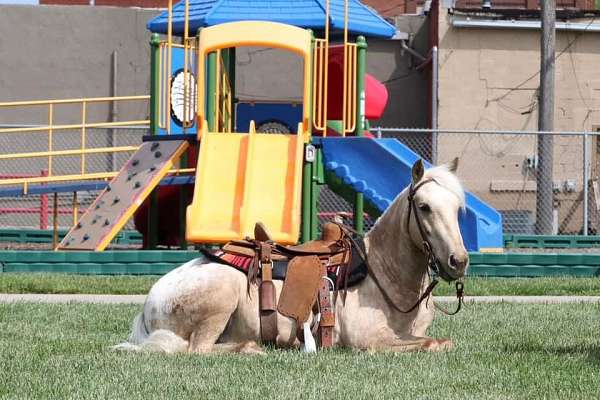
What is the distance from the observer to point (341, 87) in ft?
63.3

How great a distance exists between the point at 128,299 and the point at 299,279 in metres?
5.26

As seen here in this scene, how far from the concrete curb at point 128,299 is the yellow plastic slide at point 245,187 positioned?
1.81 meters

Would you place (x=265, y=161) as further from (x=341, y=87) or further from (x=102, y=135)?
(x=102, y=135)

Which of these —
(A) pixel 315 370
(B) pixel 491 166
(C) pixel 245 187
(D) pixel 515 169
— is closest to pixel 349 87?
(C) pixel 245 187

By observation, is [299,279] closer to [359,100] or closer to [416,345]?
[416,345]

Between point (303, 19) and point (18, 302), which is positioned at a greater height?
point (303, 19)

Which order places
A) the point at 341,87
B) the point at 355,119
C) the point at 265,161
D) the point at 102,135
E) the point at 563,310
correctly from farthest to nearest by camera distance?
the point at 102,135 < the point at 341,87 < the point at 355,119 < the point at 265,161 < the point at 563,310

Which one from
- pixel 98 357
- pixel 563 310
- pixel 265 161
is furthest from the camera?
pixel 265 161

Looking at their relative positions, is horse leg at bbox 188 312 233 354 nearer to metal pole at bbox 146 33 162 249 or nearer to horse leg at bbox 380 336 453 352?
horse leg at bbox 380 336 453 352

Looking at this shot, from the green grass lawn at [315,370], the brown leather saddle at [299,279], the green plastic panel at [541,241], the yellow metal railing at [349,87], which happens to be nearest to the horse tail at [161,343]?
the green grass lawn at [315,370]

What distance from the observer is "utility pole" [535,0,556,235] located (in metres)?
25.1

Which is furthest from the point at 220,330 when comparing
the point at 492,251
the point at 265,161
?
the point at 492,251

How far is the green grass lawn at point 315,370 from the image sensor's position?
22.7 ft

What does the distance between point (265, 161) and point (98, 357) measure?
7.92 meters
